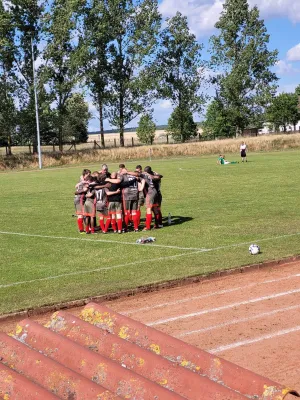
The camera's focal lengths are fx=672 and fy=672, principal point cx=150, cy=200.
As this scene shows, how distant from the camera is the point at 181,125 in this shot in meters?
94.9

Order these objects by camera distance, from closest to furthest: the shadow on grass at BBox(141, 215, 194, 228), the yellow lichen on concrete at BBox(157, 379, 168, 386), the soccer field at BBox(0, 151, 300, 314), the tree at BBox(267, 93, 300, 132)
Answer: the yellow lichen on concrete at BBox(157, 379, 168, 386)
the soccer field at BBox(0, 151, 300, 314)
the shadow on grass at BBox(141, 215, 194, 228)
the tree at BBox(267, 93, 300, 132)

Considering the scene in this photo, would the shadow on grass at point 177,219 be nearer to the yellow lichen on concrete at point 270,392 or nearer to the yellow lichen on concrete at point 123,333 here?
the yellow lichen on concrete at point 123,333

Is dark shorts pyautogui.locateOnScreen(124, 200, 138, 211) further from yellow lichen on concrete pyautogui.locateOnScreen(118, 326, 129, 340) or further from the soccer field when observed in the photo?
yellow lichen on concrete pyautogui.locateOnScreen(118, 326, 129, 340)

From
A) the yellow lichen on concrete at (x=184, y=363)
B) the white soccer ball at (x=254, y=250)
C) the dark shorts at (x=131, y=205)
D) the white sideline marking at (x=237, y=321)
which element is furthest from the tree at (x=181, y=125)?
the yellow lichen on concrete at (x=184, y=363)

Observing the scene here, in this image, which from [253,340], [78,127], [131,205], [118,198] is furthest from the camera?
[78,127]

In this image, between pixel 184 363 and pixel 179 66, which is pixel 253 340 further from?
pixel 179 66

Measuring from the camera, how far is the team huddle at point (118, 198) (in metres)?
20.5

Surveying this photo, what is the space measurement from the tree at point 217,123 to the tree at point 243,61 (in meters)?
2.64

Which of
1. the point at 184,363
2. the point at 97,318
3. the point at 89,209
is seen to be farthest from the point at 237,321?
the point at 89,209

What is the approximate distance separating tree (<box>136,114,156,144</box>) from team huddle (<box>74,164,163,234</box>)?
70806 mm

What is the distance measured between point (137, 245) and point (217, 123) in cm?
8298

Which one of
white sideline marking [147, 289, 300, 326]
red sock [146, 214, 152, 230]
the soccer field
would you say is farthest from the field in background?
white sideline marking [147, 289, 300, 326]

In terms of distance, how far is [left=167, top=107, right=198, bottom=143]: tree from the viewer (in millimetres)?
93750

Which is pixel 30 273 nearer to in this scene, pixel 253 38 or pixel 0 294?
pixel 0 294
